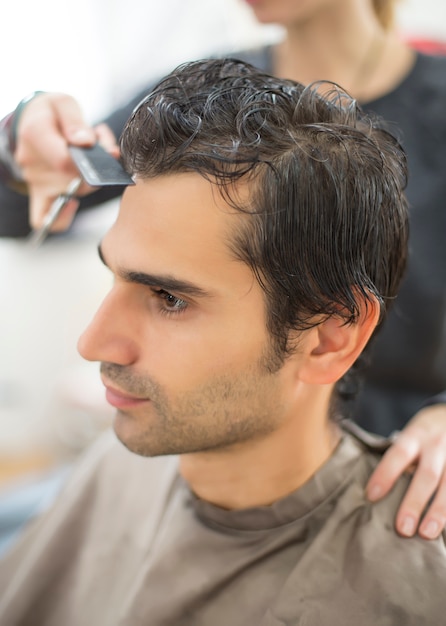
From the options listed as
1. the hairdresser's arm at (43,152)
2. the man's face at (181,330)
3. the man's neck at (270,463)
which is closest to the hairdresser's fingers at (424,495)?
the man's neck at (270,463)

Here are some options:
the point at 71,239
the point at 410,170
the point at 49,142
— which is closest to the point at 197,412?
the point at 49,142

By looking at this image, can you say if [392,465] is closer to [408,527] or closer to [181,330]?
[408,527]

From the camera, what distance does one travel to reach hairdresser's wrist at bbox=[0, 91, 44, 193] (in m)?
1.20

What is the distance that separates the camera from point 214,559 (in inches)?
47.2

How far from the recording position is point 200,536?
1232 millimetres

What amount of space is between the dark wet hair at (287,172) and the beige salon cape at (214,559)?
318 mm

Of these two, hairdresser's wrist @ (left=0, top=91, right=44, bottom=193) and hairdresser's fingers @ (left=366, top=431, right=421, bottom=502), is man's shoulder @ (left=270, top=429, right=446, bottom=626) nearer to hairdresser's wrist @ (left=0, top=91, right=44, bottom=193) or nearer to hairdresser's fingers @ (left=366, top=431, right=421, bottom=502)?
hairdresser's fingers @ (left=366, top=431, right=421, bottom=502)

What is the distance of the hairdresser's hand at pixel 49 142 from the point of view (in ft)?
3.81

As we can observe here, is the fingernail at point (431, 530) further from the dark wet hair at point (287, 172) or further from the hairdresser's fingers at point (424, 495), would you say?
the dark wet hair at point (287, 172)

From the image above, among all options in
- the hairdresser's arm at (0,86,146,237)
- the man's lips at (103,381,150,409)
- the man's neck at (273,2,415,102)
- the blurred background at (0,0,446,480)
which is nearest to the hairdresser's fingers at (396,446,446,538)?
the man's lips at (103,381,150,409)

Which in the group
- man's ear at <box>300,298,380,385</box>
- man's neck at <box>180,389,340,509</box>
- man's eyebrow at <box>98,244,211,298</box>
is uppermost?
man's eyebrow at <box>98,244,211,298</box>

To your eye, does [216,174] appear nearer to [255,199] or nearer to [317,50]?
[255,199]

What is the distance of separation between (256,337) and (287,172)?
26cm

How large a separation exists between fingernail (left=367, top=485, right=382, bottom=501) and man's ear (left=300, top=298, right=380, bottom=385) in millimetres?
212
